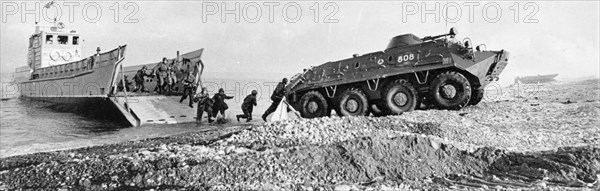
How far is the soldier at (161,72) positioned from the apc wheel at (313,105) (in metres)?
5.14

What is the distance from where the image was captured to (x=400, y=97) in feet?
36.6

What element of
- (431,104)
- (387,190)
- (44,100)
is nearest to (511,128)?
(431,104)

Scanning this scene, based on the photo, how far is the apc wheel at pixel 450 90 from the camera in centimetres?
1039

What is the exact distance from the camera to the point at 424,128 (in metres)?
7.93

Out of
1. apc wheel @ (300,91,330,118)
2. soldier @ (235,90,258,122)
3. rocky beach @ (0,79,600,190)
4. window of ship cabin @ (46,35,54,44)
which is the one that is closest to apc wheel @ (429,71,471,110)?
apc wheel @ (300,91,330,118)

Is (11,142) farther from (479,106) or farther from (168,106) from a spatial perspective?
(479,106)

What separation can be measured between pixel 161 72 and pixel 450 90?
29.5 feet

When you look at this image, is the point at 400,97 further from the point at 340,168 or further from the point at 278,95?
the point at 340,168

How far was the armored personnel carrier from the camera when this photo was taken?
1057 centimetres

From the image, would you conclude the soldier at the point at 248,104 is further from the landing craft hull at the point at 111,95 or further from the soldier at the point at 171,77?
the soldier at the point at 171,77

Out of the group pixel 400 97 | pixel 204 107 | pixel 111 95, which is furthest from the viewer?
pixel 111 95

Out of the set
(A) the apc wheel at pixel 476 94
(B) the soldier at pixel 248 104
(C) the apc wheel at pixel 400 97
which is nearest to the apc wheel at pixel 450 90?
(C) the apc wheel at pixel 400 97

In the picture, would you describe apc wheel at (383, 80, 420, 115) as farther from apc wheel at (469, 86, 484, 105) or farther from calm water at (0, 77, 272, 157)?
calm water at (0, 77, 272, 157)

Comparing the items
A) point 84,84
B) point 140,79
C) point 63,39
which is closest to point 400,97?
point 140,79
